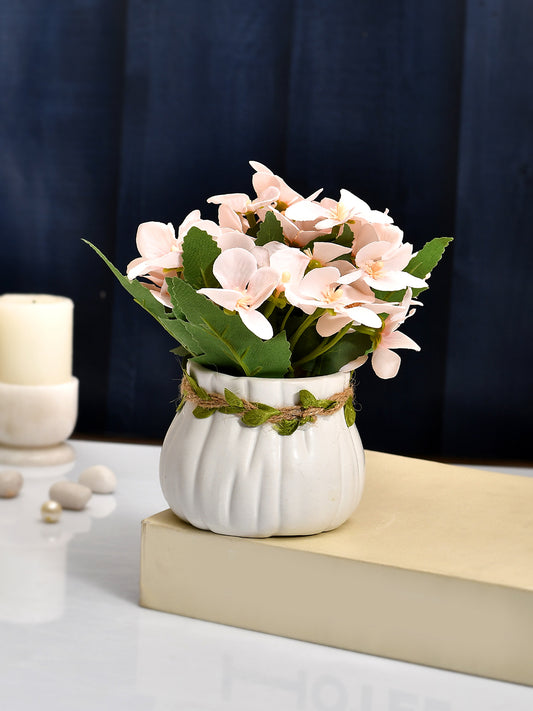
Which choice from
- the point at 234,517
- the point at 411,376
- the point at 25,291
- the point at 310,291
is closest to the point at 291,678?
the point at 234,517

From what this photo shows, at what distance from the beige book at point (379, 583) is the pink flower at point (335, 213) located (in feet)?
Result: 0.66

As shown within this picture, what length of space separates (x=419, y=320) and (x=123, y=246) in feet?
1.21

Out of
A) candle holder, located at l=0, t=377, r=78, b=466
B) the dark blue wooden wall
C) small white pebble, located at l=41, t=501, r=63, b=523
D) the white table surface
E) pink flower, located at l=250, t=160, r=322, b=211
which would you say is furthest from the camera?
the dark blue wooden wall

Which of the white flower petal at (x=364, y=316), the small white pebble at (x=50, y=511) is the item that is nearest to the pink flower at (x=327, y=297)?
the white flower petal at (x=364, y=316)

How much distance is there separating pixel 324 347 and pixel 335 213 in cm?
9

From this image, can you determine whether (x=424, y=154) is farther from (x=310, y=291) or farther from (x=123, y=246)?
(x=310, y=291)

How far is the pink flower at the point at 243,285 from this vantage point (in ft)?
1.73

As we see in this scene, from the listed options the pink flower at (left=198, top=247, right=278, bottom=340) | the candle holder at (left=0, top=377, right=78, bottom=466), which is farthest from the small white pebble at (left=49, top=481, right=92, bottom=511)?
the pink flower at (left=198, top=247, right=278, bottom=340)

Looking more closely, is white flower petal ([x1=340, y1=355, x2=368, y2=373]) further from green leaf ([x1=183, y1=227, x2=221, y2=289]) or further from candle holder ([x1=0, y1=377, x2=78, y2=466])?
candle holder ([x1=0, y1=377, x2=78, y2=466])

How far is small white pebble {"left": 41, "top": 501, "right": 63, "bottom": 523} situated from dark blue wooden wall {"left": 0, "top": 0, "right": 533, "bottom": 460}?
14.8 inches

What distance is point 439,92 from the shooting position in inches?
42.6

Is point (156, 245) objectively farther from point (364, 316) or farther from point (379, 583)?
point (379, 583)

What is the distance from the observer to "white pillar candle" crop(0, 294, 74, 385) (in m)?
0.95

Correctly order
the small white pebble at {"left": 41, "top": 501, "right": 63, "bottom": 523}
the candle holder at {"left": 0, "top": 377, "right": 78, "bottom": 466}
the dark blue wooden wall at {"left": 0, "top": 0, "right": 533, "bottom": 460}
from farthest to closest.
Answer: the dark blue wooden wall at {"left": 0, "top": 0, "right": 533, "bottom": 460}, the candle holder at {"left": 0, "top": 377, "right": 78, "bottom": 466}, the small white pebble at {"left": 41, "top": 501, "right": 63, "bottom": 523}
